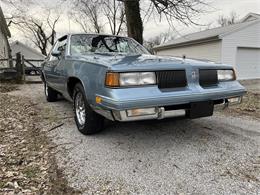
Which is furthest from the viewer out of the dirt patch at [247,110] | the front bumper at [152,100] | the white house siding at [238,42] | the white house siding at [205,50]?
the white house siding at [205,50]

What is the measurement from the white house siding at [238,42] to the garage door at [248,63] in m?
0.21

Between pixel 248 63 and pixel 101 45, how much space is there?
45.1 ft

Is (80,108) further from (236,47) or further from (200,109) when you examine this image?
(236,47)

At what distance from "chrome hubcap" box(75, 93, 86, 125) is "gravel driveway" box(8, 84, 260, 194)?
23 centimetres

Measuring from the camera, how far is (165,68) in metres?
3.01

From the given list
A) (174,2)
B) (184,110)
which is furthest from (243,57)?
(184,110)

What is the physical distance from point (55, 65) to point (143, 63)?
2.59m

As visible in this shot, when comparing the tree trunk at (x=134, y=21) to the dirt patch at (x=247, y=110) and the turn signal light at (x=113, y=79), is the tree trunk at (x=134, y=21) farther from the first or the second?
the turn signal light at (x=113, y=79)

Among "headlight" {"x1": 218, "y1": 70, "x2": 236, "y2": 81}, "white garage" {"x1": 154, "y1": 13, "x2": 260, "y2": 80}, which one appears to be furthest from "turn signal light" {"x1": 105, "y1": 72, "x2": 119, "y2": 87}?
"white garage" {"x1": 154, "y1": 13, "x2": 260, "y2": 80}

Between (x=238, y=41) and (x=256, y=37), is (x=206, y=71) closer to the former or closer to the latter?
(x=238, y=41)

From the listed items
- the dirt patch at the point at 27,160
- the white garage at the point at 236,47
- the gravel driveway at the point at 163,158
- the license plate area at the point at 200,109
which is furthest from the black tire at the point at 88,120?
the white garage at the point at 236,47

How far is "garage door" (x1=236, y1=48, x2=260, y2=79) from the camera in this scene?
50.8 feet

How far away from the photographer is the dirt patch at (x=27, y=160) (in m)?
Answer: 2.44

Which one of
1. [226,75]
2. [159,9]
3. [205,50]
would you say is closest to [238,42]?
[205,50]
